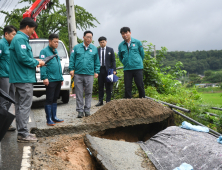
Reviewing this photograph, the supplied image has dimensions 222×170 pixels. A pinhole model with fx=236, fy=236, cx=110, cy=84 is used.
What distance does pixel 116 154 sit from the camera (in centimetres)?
415

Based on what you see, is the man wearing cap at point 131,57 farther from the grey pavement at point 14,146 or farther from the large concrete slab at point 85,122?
the grey pavement at point 14,146

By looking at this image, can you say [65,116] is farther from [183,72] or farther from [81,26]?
[81,26]

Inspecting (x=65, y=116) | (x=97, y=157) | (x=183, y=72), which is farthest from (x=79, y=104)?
(x=183, y=72)

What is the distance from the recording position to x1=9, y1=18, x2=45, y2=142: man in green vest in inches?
156

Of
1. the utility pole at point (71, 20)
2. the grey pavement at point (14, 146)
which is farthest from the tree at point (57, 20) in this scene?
the grey pavement at point (14, 146)

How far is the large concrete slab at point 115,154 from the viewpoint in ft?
12.5

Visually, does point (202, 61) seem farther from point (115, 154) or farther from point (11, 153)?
point (11, 153)

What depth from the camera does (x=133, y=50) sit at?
6312 mm

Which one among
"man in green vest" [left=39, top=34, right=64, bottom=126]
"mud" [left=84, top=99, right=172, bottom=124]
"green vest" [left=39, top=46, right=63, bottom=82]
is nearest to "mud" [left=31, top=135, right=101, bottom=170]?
"man in green vest" [left=39, top=34, right=64, bottom=126]

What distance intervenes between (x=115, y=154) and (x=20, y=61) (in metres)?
2.29

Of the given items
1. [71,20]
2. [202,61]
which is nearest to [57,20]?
[71,20]

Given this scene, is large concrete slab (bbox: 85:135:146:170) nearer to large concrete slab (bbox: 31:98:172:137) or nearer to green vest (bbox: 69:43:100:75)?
large concrete slab (bbox: 31:98:172:137)

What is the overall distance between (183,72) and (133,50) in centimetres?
469

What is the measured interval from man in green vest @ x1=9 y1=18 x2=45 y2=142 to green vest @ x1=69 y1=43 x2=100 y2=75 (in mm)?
1551
